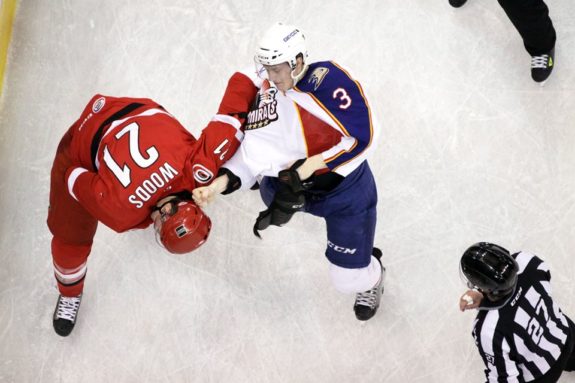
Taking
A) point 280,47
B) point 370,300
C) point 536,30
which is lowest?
point 370,300

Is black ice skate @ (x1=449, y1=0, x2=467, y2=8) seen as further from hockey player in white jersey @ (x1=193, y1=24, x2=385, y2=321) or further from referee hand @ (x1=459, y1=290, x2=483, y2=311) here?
referee hand @ (x1=459, y1=290, x2=483, y2=311)

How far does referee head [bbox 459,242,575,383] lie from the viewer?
8.43 ft

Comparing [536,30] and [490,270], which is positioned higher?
[536,30]

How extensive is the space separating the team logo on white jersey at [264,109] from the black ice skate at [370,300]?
3.14 feet

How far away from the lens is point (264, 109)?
3.03 meters

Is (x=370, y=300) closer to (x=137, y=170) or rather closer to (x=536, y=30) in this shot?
(x=137, y=170)

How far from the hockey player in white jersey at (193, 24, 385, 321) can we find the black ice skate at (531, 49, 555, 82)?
4.40 ft

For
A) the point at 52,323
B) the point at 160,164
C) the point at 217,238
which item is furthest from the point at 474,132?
the point at 52,323

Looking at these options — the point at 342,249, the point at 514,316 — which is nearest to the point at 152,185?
the point at 342,249

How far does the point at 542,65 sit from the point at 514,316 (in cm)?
173

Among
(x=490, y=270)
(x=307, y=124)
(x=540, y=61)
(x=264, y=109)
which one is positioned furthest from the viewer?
(x=540, y=61)

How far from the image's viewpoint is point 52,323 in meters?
3.68

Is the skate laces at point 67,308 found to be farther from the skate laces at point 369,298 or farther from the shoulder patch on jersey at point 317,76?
the shoulder patch on jersey at point 317,76

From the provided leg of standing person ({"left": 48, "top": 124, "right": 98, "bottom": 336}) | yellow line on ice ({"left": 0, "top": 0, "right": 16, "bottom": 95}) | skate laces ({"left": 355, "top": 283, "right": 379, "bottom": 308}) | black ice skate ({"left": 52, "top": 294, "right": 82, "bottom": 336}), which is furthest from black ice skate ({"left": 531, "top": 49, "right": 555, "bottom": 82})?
yellow line on ice ({"left": 0, "top": 0, "right": 16, "bottom": 95})
